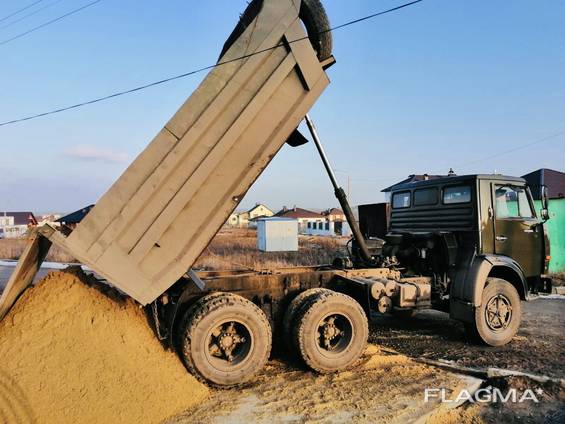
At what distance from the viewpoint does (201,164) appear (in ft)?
15.0

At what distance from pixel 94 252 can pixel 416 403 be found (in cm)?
366

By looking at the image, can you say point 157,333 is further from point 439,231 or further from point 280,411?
point 439,231

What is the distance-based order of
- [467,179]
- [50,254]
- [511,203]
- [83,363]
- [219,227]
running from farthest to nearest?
[50,254], [511,203], [467,179], [219,227], [83,363]

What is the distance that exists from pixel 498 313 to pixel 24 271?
6.53 meters

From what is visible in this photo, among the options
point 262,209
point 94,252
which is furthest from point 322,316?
point 262,209

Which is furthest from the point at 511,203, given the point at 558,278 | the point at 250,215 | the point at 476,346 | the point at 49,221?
the point at 250,215

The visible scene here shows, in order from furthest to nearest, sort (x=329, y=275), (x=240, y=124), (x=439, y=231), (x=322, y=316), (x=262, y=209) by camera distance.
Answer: (x=262, y=209) → (x=439, y=231) → (x=329, y=275) → (x=322, y=316) → (x=240, y=124)

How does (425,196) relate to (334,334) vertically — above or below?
above

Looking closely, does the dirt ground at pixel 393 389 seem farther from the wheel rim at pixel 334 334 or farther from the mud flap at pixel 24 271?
the mud flap at pixel 24 271

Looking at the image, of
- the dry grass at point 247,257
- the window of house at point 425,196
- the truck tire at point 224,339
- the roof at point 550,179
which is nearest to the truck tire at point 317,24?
the truck tire at point 224,339

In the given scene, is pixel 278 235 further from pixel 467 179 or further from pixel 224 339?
pixel 224 339

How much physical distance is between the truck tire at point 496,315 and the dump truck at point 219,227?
74 mm

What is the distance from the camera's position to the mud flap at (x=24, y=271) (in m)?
4.36

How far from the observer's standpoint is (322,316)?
5.21 metres
